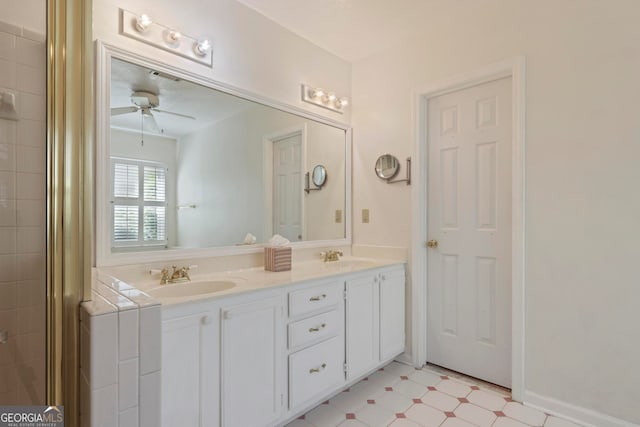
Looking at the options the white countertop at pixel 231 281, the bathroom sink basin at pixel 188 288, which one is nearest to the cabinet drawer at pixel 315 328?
the white countertop at pixel 231 281

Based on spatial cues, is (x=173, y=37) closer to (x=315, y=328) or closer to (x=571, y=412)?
(x=315, y=328)

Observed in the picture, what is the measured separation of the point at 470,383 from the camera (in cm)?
225

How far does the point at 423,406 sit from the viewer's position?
1.98 metres

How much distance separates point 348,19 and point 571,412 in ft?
9.27

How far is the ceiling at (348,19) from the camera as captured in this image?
2127mm

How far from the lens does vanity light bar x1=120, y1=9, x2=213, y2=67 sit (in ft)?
5.35

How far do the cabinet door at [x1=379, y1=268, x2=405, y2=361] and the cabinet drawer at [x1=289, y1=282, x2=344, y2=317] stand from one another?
481 millimetres

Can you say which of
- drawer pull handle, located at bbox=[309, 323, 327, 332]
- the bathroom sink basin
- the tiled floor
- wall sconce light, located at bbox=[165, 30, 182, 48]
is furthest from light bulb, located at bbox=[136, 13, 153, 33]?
the tiled floor

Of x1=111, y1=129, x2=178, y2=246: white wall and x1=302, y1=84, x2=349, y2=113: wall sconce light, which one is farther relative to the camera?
x1=302, y1=84, x2=349, y2=113: wall sconce light

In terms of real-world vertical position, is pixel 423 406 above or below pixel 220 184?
below

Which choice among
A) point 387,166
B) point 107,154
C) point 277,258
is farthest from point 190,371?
point 387,166

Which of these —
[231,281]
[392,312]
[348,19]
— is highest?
[348,19]

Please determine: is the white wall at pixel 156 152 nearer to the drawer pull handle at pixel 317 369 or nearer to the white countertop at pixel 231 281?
the white countertop at pixel 231 281

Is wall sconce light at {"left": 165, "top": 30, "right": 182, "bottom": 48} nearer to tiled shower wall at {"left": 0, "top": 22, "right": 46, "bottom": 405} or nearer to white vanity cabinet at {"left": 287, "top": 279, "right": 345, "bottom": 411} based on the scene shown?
tiled shower wall at {"left": 0, "top": 22, "right": 46, "bottom": 405}
